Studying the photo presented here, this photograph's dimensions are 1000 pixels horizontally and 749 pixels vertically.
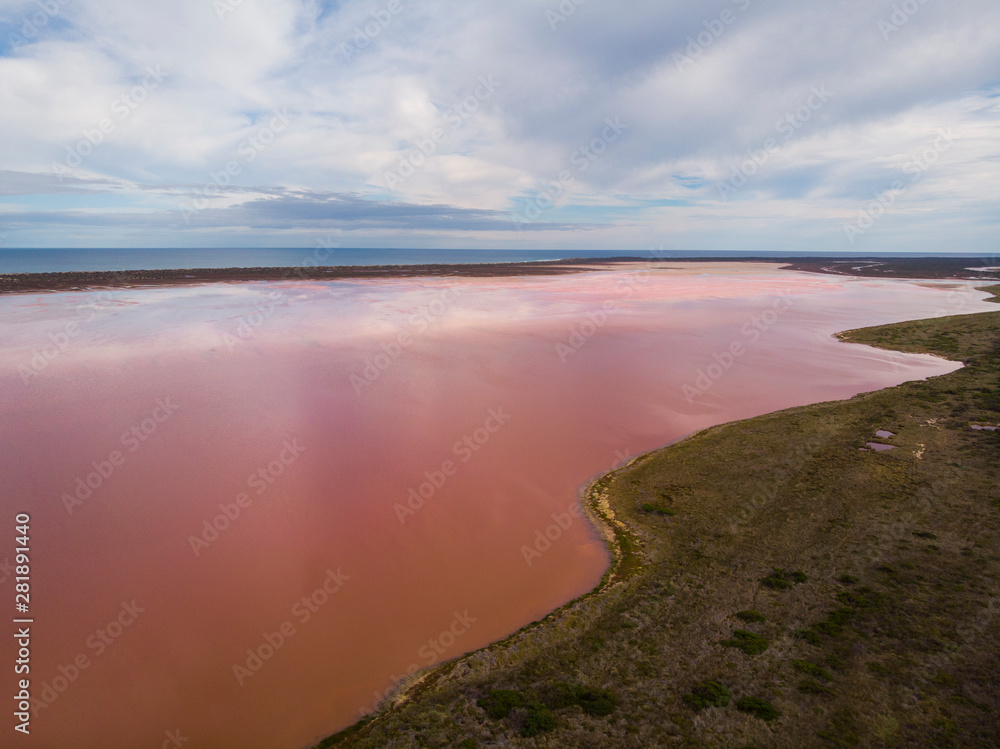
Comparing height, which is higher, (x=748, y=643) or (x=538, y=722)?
(x=748, y=643)

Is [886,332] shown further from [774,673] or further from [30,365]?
[30,365]

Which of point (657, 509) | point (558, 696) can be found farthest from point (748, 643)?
point (657, 509)

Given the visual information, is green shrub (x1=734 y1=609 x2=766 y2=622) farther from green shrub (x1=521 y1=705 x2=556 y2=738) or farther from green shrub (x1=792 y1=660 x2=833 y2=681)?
green shrub (x1=521 y1=705 x2=556 y2=738)

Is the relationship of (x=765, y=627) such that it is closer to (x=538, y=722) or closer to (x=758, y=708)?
(x=758, y=708)

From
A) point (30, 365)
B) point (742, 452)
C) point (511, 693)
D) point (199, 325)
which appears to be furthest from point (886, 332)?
point (30, 365)

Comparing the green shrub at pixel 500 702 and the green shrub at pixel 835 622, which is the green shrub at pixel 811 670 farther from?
the green shrub at pixel 500 702

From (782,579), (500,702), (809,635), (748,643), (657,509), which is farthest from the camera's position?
(657,509)
